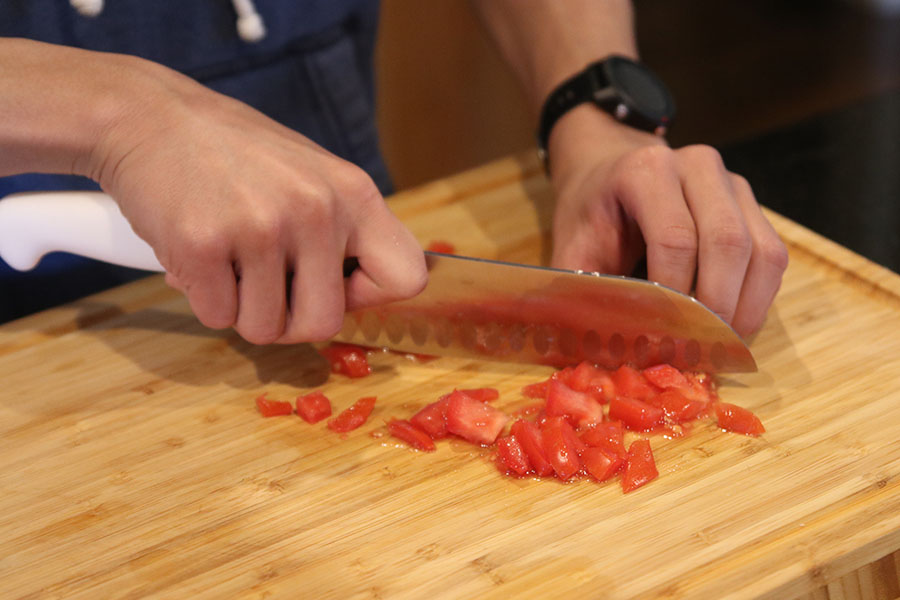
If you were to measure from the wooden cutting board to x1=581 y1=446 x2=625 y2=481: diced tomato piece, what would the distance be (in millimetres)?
18

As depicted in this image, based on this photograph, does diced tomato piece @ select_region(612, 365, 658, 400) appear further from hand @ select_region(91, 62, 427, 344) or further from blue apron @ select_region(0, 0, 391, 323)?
→ blue apron @ select_region(0, 0, 391, 323)

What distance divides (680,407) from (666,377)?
68mm

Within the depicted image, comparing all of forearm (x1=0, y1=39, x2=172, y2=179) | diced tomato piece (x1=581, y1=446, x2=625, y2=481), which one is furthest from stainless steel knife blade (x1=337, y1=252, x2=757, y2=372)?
forearm (x1=0, y1=39, x2=172, y2=179)

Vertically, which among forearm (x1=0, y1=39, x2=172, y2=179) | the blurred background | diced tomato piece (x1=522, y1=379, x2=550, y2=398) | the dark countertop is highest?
forearm (x1=0, y1=39, x2=172, y2=179)

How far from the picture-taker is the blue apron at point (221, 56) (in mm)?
1530

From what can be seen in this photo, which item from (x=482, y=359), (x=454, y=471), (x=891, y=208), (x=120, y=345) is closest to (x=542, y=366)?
(x=482, y=359)

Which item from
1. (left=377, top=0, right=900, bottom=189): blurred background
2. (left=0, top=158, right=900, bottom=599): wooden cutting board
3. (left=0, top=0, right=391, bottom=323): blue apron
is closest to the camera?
(left=0, top=158, right=900, bottom=599): wooden cutting board

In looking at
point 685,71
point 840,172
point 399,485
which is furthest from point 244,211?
point 685,71

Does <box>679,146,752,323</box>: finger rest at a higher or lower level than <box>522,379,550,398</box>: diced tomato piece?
higher

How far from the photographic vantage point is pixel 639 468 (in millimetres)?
1158

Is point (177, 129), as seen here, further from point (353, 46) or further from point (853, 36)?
point (853, 36)

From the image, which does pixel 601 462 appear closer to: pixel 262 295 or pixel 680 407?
pixel 680 407

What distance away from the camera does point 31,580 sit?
108cm

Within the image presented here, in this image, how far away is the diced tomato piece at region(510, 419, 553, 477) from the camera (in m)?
1.17
